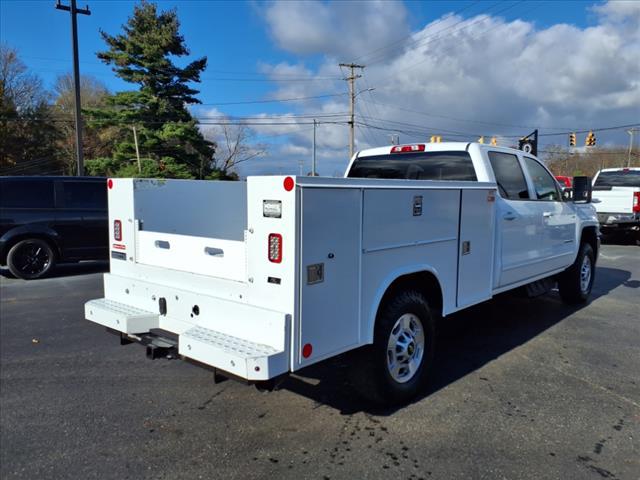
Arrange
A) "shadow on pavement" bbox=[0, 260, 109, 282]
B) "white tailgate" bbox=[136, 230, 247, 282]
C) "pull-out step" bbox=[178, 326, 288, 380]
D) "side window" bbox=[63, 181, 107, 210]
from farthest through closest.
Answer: "shadow on pavement" bbox=[0, 260, 109, 282] → "side window" bbox=[63, 181, 107, 210] → "white tailgate" bbox=[136, 230, 247, 282] → "pull-out step" bbox=[178, 326, 288, 380]

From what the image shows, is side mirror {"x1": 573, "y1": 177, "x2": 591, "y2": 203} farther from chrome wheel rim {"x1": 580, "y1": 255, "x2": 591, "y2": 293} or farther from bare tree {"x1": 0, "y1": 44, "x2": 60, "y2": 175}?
bare tree {"x1": 0, "y1": 44, "x2": 60, "y2": 175}

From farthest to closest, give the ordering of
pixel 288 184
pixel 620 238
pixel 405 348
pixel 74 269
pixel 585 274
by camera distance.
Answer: pixel 620 238, pixel 74 269, pixel 585 274, pixel 405 348, pixel 288 184

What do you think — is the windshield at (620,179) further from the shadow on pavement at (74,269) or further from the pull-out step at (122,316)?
the pull-out step at (122,316)

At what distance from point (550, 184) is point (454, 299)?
2826 mm

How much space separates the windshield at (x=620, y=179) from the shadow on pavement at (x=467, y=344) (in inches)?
337

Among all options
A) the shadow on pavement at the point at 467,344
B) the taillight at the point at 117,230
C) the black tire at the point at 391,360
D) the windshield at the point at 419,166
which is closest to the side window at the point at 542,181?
the windshield at the point at 419,166

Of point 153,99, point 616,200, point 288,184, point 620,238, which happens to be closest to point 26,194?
point 288,184

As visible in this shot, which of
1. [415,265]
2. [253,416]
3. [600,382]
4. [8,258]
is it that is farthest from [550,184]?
[8,258]

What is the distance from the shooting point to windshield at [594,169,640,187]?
15695 mm

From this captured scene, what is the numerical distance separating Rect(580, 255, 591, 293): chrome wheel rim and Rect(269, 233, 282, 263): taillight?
5.73m

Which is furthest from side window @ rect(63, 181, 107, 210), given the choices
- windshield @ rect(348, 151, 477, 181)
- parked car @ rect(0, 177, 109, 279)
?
windshield @ rect(348, 151, 477, 181)

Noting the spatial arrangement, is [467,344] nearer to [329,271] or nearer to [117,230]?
[329,271]

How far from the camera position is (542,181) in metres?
5.99

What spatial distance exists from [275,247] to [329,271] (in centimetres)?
37
